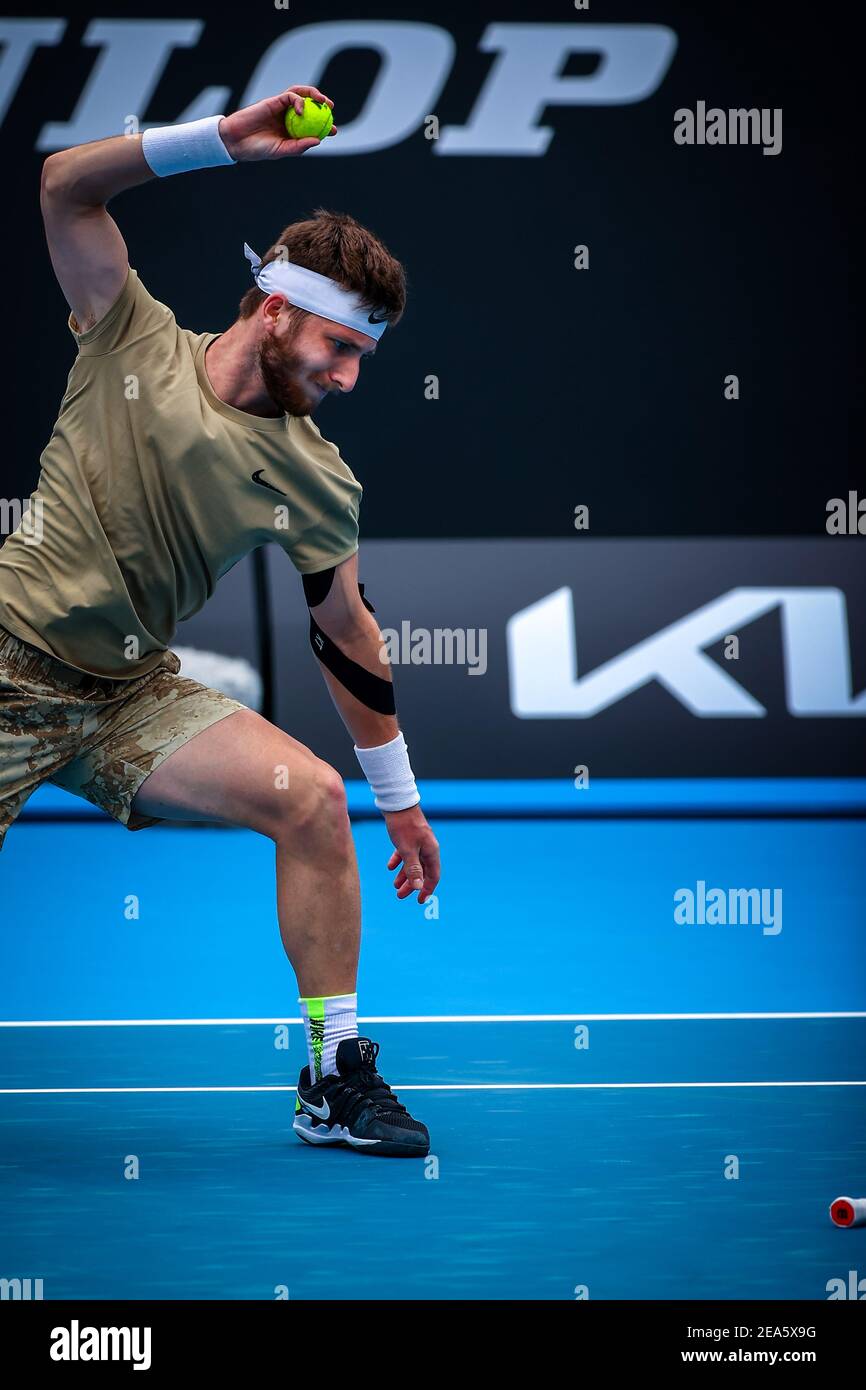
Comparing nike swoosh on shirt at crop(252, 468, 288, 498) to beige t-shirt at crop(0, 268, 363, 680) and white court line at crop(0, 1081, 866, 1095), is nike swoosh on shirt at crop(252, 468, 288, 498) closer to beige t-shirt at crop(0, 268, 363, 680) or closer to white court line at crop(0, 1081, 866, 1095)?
beige t-shirt at crop(0, 268, 363, 680)

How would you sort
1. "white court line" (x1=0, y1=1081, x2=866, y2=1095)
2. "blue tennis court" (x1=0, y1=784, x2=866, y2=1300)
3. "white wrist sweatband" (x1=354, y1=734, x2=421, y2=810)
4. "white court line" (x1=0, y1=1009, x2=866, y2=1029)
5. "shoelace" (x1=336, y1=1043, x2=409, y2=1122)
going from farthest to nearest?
1. "white court line" (x1=0, y1=1009, x2=866, y2=1029)
2. "white court line" (x1=0, y1=1081, x2=866, y2=1095)
3. "white wrist sweatband" (x1=354, y1=734, x2=421, y2=810)
4. "shoelace" (x1=336, y1=1043, x2=409, y2=1122)
5. "blue tennis court" (x1=0, y1=784, x2=866, y2=1300)

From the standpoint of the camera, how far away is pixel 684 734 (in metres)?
9.23

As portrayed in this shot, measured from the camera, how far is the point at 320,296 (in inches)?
143

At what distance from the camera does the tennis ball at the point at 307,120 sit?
3289 mm

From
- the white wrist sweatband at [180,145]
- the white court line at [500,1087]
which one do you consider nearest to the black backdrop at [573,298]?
the white court line at [500,1087]

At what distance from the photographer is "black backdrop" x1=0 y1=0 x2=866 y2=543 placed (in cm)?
1030

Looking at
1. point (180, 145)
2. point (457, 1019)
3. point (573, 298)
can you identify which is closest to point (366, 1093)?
point (457, 1019)

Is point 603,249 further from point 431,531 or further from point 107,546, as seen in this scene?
point 107,546

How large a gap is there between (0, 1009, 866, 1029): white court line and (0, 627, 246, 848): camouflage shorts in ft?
4.27

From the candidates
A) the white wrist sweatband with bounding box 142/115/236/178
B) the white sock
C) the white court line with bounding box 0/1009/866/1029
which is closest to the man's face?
the white wrist sweatband with bounding box 142/115/236/178

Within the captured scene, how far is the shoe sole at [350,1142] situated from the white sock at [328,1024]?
119 millimetres

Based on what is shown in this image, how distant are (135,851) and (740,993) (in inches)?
131

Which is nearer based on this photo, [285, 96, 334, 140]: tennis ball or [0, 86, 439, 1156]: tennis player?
[285, 96, 334, 140]: tennis ball

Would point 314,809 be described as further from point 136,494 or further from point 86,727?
point 136,494
